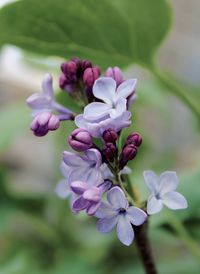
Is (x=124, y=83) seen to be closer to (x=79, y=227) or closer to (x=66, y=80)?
(x=66, y=80)

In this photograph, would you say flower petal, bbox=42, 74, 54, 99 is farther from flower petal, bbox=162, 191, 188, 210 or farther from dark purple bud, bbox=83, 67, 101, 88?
flower petal, bbox=162, 191, 188, 210

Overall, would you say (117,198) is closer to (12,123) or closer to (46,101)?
(46,101)

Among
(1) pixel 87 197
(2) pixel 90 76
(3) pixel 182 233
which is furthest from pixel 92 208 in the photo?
(3) pixel 182 233

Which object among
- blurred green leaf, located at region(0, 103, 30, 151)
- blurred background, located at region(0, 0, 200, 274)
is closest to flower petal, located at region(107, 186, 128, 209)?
blurred background, located at region(0, 0, 200, 274)

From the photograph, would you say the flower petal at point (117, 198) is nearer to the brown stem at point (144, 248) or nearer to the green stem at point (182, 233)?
the brown stem at point (144, 248)

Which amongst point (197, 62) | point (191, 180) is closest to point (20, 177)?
point (197, 62)

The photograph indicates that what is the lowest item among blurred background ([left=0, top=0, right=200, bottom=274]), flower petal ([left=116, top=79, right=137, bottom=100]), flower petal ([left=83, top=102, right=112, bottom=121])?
blurred background ([left=0, top=0, right=200, bottom=274])
